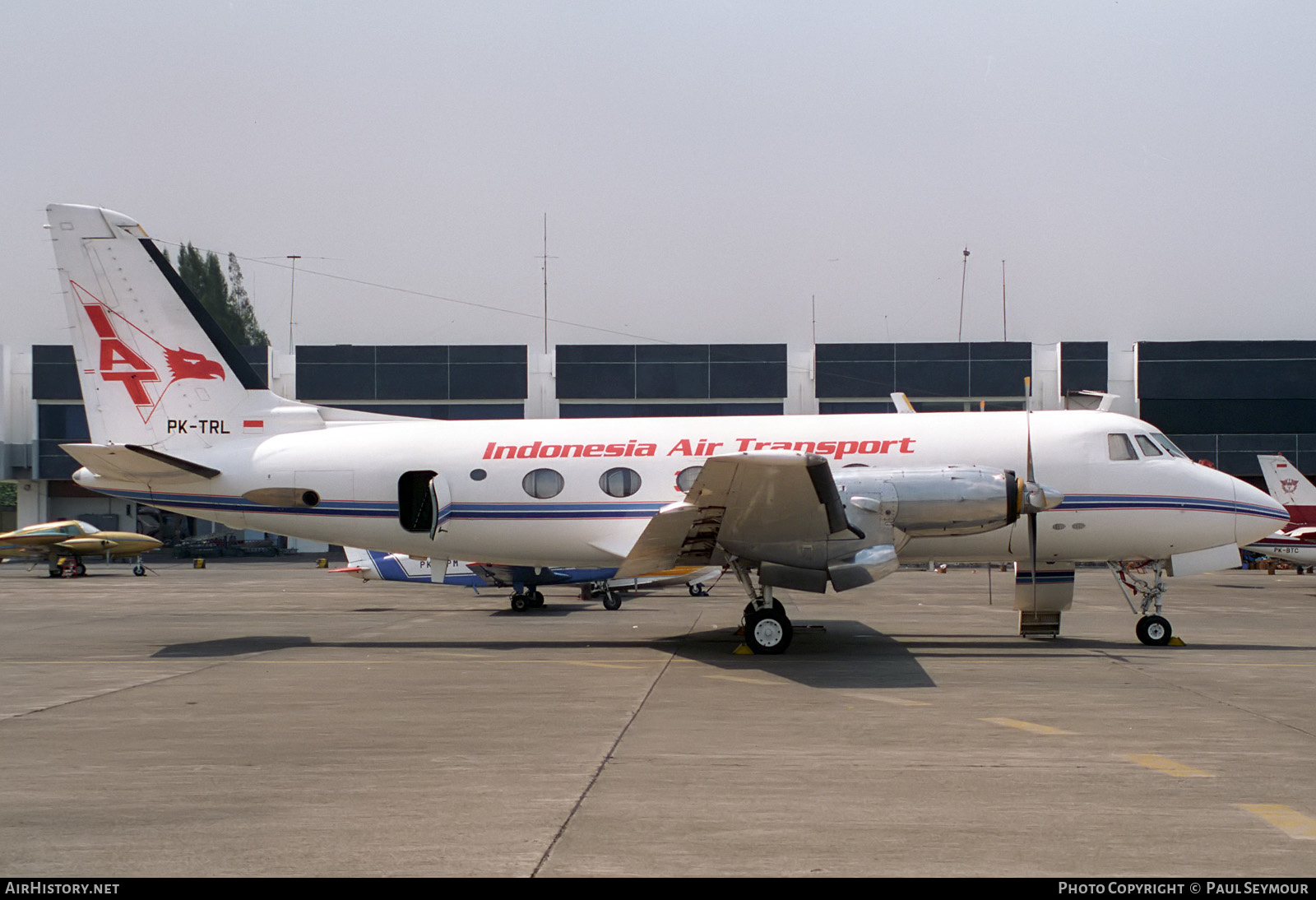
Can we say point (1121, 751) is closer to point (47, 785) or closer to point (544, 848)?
point (544, 848)

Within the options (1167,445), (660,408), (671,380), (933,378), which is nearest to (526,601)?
(1167,445)

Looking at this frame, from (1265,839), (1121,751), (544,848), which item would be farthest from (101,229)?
(1265,839)

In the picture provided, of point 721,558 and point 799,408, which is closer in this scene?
point 721,558

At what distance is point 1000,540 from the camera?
1664cm

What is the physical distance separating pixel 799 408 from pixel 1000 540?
124 ft

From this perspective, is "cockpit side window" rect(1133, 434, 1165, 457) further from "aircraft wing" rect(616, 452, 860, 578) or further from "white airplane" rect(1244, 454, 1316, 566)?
"white airplane" rect(1244, 454, 1316, 566)

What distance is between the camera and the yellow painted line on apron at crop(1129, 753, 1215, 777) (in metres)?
8.12

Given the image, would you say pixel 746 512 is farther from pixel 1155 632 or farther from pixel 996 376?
pixel 996 376

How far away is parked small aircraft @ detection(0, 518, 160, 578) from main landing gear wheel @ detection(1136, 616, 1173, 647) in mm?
36293

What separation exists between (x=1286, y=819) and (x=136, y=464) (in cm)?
1583

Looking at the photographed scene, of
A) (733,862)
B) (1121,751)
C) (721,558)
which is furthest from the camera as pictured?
(721,558)

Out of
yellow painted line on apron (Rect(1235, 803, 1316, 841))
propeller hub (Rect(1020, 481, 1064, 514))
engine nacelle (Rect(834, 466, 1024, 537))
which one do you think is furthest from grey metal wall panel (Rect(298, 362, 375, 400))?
yellow painted line on apron (Rect(1235, 803, 1316, 841))

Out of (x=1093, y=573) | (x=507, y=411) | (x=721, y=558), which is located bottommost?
(x=1093, y=573)

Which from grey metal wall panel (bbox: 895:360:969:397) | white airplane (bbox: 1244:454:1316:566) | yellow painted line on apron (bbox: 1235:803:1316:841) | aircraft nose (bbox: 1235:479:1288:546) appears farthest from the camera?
grey metal wall panel (bbox: 895:360:969:397)
